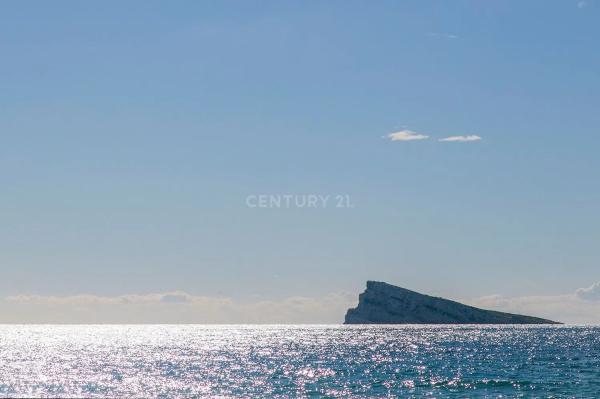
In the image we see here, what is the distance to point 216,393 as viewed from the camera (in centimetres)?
8844

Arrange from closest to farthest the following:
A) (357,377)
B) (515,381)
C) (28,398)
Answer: (28,398) → (515,381) → (357,377)

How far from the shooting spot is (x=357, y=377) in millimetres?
106250

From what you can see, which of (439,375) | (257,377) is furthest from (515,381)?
(257,377)

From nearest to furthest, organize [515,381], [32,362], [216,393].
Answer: [216,393] < [515,381] < [32,362]

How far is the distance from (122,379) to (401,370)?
38860mm

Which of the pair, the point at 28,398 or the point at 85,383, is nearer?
the point at 28,398

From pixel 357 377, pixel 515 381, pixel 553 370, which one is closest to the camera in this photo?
pixel 515 381

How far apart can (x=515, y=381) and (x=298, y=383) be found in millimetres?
25540

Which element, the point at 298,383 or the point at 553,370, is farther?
the point at 553,370

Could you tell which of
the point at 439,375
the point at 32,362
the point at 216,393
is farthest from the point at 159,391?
the point at 32,362

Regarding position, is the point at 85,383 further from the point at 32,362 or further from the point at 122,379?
the point at 32,362

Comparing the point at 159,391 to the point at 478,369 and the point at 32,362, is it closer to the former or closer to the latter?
the point at 478,369

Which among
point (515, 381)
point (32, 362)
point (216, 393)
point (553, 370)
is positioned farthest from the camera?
point (32, 362)

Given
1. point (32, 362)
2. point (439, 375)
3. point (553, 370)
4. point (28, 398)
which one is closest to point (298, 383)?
point (439, 375)
